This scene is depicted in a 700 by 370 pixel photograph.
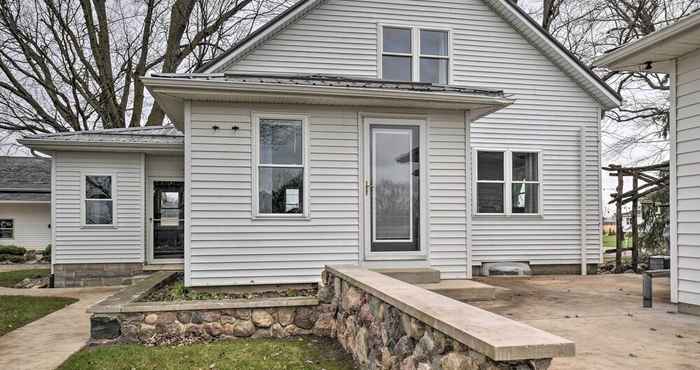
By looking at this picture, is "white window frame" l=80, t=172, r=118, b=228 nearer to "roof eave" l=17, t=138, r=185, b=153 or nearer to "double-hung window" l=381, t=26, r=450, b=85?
"roof eave" l=17, t=138, r=185, b=153

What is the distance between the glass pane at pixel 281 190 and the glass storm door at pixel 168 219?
562 cm

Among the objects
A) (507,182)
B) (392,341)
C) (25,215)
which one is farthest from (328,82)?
(25,215)

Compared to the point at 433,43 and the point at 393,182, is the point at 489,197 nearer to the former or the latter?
the point at 433,43

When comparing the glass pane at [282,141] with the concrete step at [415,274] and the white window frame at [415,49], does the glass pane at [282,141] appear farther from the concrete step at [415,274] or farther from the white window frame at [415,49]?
the white window frame at [415,49]

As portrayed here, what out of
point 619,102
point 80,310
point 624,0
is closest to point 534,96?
point 619,102

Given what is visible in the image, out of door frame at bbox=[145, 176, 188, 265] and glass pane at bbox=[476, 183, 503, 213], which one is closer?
glass pane at bbox=[476, 183, 503, 213]

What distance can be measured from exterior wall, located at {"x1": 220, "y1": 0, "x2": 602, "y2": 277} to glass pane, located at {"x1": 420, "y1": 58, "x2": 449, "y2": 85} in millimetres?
235

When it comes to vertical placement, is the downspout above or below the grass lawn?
above

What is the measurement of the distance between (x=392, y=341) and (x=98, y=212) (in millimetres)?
9481

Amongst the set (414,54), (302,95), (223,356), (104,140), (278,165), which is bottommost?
(223,356)

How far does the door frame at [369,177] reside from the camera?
6.77 m

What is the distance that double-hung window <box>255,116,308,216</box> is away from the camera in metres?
6.57

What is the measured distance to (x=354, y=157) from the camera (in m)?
6.78

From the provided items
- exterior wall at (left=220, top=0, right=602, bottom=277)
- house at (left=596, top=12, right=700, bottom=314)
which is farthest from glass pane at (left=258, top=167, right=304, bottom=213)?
house at (left=596, top=12, right=700, bottom=314)
